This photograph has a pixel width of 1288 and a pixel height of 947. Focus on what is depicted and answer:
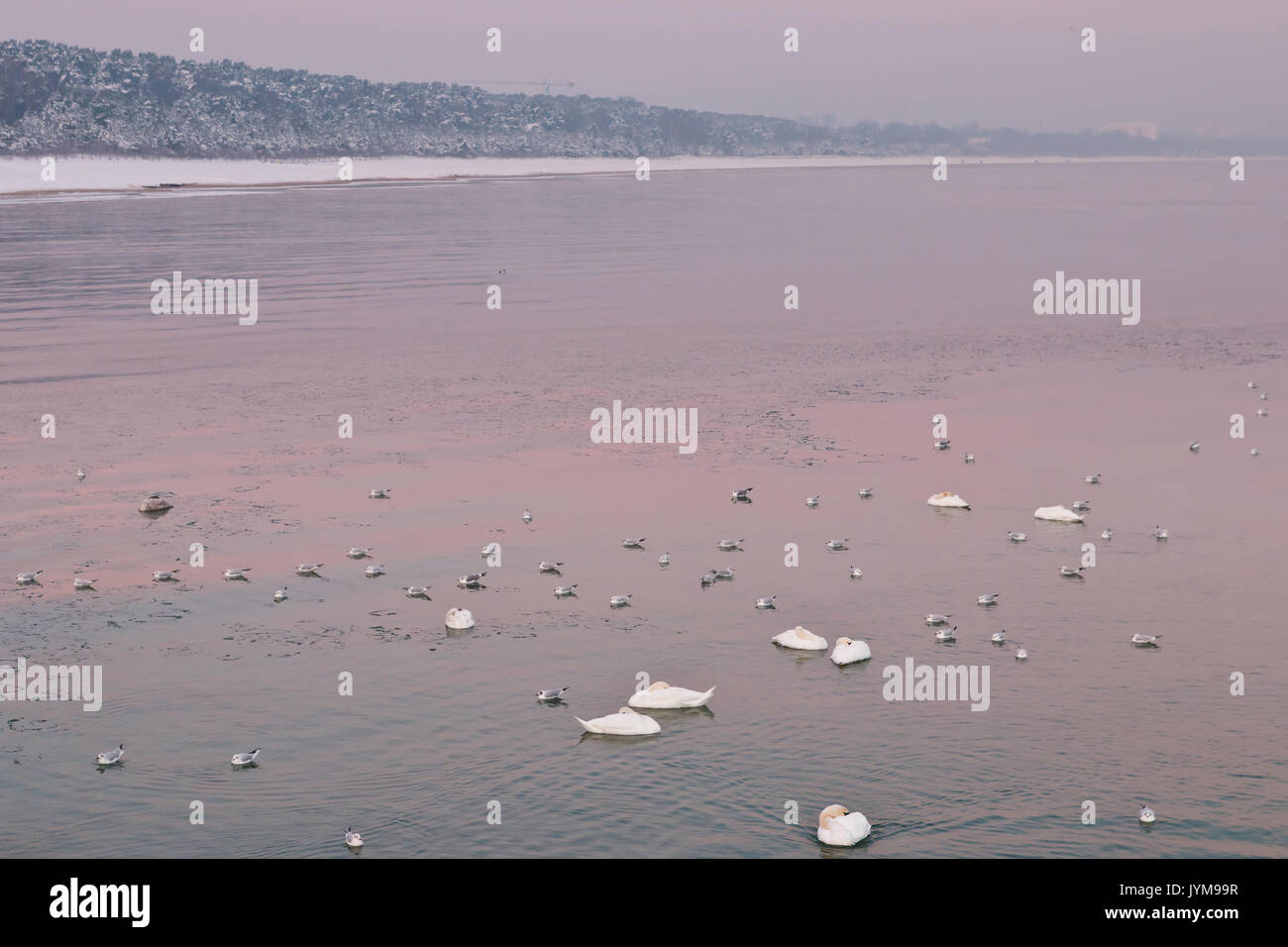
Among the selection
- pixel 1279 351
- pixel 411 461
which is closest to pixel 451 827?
pixel 411 461

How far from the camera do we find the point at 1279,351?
46.4 m

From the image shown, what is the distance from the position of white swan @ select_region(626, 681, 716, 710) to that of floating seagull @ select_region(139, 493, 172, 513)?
492 inches

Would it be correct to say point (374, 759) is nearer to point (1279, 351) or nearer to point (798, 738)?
point (798, 738)

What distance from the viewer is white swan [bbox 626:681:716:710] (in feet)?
60.4

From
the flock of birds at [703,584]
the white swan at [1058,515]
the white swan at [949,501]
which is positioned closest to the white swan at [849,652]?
the flock of birds at [703,584]

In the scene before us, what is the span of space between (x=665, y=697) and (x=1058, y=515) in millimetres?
11123

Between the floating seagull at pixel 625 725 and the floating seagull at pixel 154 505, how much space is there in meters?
12.6

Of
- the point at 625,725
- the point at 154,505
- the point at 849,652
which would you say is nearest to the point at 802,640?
the point at 849,652

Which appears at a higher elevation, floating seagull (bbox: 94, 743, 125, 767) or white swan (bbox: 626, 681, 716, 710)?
white swan (bbox: 626, 681, 716, 710)

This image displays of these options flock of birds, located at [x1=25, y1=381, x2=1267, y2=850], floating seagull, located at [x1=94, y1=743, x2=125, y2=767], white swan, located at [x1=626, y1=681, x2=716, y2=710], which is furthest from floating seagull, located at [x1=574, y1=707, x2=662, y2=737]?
floating seagull, located at [x1=94, y1=743, x2=125, y2=767]

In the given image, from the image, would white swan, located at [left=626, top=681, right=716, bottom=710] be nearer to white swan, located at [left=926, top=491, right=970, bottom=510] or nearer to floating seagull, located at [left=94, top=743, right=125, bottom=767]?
floating seagull, located at [left=94, top=743, right=125, bottom=767]

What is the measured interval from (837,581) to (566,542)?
4.93m

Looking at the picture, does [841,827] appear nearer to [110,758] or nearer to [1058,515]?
[110,758]
